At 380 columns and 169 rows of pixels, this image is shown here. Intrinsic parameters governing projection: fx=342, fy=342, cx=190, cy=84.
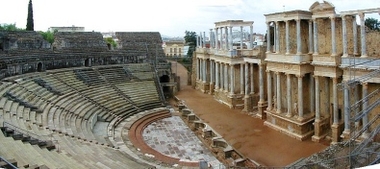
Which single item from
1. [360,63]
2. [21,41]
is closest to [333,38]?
[360,63]

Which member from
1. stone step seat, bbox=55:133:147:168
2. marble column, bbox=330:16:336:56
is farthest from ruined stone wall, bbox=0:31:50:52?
marble column, bbox=330:16:336:56

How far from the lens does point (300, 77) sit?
2078 cm

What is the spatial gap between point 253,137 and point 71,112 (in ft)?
38.6

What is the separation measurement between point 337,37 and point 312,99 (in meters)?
4.18

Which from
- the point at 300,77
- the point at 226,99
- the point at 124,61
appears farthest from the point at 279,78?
the point at 124,61

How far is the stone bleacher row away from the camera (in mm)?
12719

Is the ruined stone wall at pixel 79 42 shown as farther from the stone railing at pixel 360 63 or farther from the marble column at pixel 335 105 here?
the stone railing at pixel 360 63

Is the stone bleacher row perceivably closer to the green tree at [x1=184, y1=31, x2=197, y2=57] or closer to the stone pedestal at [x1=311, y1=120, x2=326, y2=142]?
the stone pedestal at [x1=311, y1=120, x2=326, y2=142]

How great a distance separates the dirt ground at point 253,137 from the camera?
710 inches

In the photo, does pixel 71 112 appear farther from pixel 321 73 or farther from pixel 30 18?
pixel 30 18

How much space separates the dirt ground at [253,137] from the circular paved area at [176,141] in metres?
1.72

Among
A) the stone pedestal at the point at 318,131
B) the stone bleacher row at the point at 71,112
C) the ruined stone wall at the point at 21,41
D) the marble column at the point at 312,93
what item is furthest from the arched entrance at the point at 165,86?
the stone pedestal at the point at 318,131

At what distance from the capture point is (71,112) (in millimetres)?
22156

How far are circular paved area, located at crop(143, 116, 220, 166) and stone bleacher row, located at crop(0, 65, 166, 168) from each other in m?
2.86
